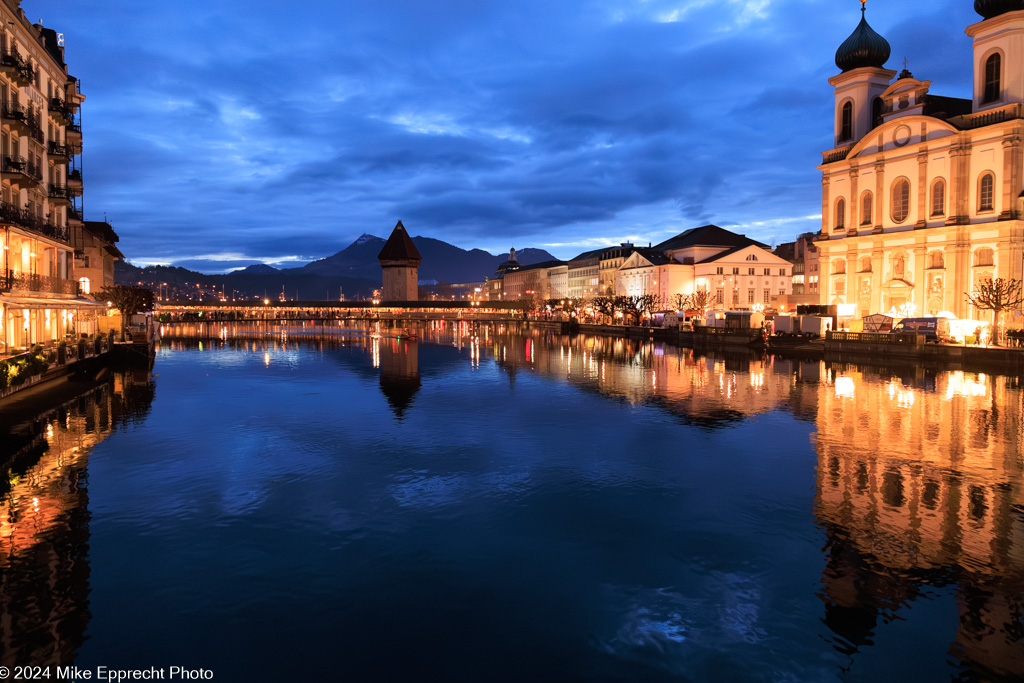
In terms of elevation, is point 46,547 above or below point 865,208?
below

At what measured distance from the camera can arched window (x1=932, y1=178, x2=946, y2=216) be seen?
5838cm

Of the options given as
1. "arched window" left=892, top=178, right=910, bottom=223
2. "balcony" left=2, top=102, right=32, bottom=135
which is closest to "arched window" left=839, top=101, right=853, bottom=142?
"arched window" left=892, top=178, right=910, bottom=223

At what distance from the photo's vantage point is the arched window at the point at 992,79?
55781 mm

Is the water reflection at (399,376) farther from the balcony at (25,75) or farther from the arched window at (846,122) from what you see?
the arched window at (846,122)

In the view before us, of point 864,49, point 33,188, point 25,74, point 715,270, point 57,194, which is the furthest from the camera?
point 715,270

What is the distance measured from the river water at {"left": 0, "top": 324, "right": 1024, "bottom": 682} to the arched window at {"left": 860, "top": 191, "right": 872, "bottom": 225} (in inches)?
1991

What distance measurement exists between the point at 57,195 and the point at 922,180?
218ft

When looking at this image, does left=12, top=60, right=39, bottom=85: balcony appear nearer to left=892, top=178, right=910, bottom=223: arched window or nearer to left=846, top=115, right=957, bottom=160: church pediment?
left=846, top=115, right=957, bottom=160: church pediment

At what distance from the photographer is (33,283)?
33.6m

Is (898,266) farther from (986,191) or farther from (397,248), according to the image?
(397,248)

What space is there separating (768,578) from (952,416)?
17007mm

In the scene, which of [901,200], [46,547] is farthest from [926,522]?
[901,200]

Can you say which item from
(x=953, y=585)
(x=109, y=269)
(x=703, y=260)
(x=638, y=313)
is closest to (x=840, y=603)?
(x=953, y=585)

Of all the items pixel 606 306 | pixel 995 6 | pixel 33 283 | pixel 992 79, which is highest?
pixel 995 6
